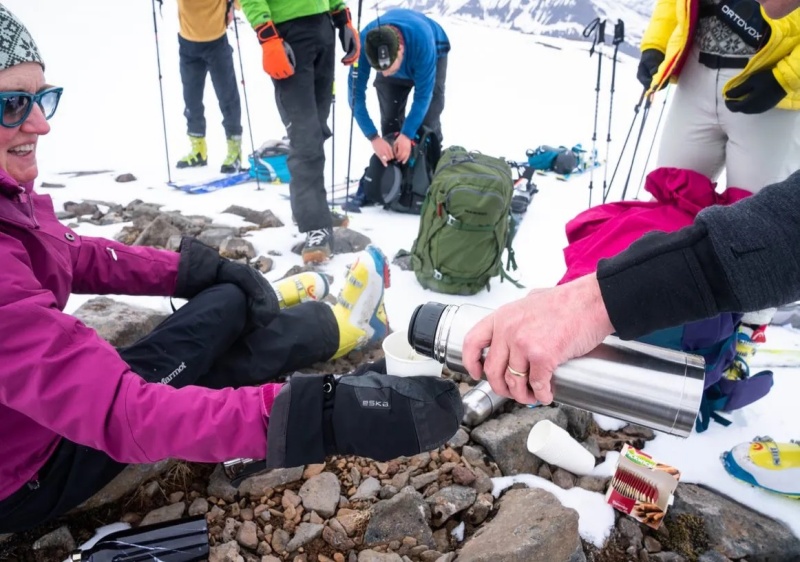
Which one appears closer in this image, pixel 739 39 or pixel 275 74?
pixel 739 39

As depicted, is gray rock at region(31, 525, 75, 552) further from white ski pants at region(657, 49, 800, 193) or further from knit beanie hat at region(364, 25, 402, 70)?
knit beanie hat at region(364, 25, 402, 70)

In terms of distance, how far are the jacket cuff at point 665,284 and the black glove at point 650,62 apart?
8.48ft

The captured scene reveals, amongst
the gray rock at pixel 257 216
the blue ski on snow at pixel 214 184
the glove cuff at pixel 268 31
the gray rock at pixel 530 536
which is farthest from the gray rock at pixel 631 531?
the blue ski on snow at pixel 214 184

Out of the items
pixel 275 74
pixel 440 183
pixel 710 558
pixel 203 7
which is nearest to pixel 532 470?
pixel 710 558

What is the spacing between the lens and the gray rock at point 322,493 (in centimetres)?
192

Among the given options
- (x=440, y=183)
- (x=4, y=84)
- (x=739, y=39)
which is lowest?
(x=440, y=183)

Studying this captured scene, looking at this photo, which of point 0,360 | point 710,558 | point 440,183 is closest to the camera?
point 0,360

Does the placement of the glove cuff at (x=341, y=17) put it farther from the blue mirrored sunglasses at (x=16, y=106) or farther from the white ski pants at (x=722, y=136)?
the blue mirrored sunglasses at (x=16, y=106)

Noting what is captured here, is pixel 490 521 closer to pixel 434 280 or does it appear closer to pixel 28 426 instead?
pixel 28 426

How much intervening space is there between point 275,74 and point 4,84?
8.02ft

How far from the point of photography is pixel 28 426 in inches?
62.2

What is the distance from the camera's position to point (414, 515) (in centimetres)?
182

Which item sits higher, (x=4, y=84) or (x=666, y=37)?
(x=666, y=37)

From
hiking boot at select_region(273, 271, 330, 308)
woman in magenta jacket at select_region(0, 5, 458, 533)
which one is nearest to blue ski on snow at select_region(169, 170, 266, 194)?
hiking boot at select_region(273, 271, 330, 308)
